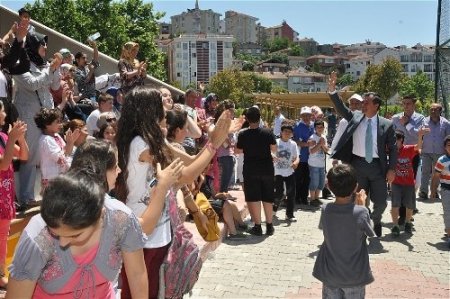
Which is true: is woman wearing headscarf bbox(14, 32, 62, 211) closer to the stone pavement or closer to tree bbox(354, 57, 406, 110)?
the stone pavement

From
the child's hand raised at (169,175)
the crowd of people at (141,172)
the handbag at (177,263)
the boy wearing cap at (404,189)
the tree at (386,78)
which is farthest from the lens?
the tree at (386,78)

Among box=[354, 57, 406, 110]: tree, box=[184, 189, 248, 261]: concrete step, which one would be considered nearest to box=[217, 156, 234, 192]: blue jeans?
box=[184, 189, 248, 261]: concrete step

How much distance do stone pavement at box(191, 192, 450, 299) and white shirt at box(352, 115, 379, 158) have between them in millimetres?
1361

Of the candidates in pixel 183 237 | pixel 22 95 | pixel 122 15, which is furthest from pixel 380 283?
pixel 122 15

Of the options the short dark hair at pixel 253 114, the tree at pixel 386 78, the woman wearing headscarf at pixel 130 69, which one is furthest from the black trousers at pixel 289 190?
the tree at pixel 386 78

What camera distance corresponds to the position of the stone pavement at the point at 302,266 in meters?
5.32

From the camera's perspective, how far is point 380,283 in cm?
554

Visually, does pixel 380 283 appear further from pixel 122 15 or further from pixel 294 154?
pixel 122 15

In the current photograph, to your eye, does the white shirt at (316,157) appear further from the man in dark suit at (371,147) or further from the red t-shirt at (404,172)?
the man in dark suit at (371,147)

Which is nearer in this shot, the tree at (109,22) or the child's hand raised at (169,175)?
the child's hand raised at (169,175)

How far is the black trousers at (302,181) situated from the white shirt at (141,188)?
6973 millimetres

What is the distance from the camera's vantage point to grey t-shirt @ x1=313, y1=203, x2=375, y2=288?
12.4ft

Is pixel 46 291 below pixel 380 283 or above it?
above

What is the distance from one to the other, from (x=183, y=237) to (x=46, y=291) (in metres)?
1.34
